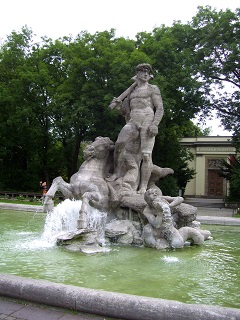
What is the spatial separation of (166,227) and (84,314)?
361cm

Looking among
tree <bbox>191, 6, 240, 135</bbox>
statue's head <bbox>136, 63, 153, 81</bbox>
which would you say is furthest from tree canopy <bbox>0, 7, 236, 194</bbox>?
statue's head <bbox>136, 63, 153, 81</bbox>

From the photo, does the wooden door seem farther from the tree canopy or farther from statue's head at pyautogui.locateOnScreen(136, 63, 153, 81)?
statue's head at pyautogui.locateOnScreen(136, 63, 153, 81)

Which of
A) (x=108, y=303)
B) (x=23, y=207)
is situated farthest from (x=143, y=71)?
(x=23, y=207)

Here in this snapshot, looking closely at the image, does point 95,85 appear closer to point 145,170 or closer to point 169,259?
point 145,170

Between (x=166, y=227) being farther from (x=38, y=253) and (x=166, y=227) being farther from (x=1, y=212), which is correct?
(x=1, y=212)

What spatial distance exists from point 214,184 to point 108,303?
134 feet

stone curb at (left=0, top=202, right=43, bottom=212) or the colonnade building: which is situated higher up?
the colonnade building

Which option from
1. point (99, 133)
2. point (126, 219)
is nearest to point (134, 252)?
point (126, 219)

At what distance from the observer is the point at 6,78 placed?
30.1m

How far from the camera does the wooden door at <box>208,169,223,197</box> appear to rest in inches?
1672

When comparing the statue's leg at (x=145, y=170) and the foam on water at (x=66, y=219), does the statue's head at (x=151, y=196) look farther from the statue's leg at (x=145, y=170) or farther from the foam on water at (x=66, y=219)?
the statue's leg at (x=145, y=170)

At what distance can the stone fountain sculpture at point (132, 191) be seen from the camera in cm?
704

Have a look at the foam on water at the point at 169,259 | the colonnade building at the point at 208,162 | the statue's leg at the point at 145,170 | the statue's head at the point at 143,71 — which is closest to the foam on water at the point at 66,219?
the statue's leg at the point at 145,170

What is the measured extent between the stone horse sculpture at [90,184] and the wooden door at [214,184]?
1388 inches
